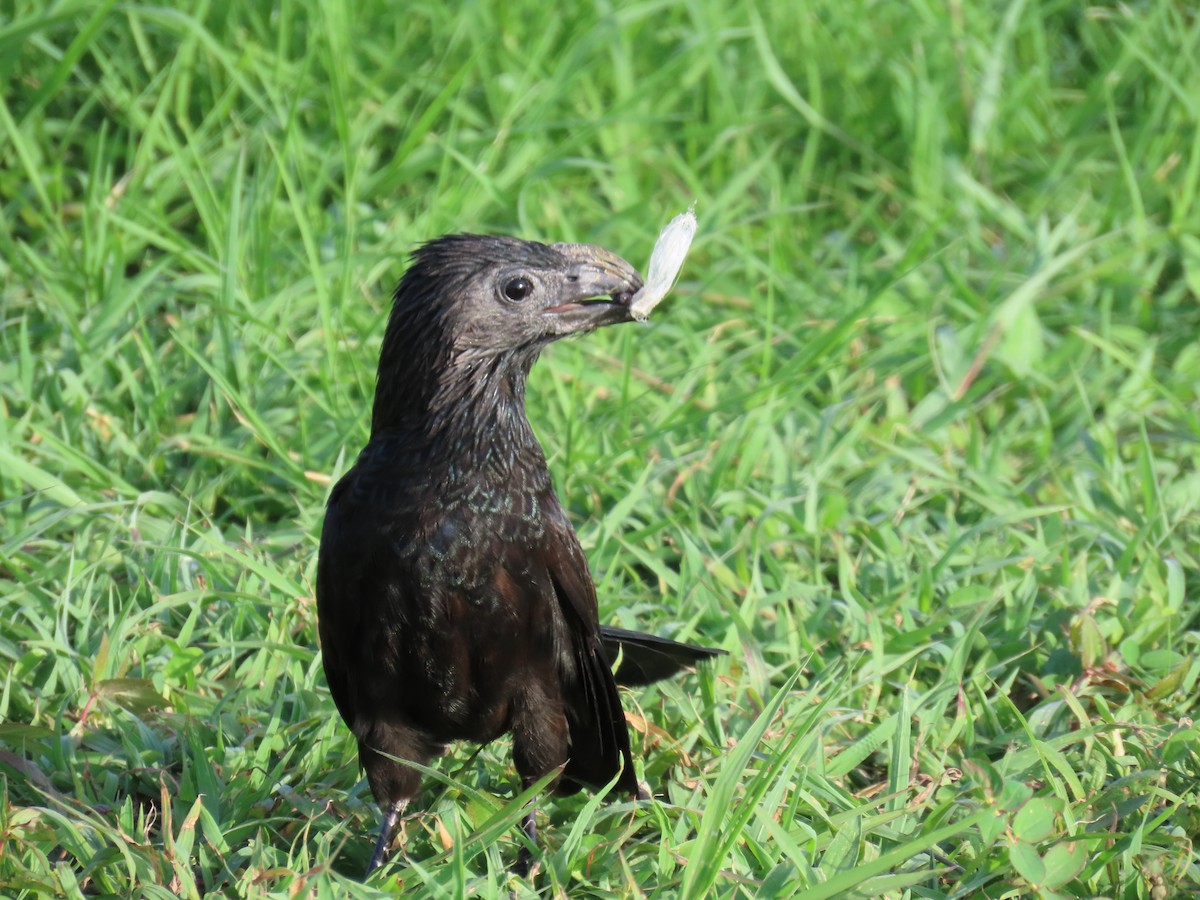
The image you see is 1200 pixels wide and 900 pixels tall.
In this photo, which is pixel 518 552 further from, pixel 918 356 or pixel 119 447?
pixel 918 356

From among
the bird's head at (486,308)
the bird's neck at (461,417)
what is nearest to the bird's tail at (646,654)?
the bird's neck at (461,417)

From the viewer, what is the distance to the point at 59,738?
10.5 feet

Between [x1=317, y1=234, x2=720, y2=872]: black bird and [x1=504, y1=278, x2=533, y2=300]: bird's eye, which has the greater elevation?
[x1=504, y1=278, x2=533, y2=300]: bird's eye

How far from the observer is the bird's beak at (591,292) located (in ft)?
9.82

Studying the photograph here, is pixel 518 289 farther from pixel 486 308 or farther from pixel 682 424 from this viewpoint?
pixel 682 424

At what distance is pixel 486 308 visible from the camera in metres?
2.93

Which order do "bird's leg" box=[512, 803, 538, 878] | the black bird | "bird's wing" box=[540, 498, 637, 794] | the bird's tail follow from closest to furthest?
the black bird < "bird's wing" box=[540, 498, 637, 794] < "bird's leg" box=[512, 803, 538, 878] < the bird's tail

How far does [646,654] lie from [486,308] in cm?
92

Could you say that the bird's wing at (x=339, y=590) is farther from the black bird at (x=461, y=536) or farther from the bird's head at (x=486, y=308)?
the bird's head at (x=486, y=308)

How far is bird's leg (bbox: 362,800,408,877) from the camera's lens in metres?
3.08

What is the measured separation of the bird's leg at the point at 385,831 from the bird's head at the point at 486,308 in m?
0.82

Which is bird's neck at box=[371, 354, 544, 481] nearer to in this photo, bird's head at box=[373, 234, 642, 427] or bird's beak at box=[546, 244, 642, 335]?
bird's head at box=[373, 234, 642, 427]

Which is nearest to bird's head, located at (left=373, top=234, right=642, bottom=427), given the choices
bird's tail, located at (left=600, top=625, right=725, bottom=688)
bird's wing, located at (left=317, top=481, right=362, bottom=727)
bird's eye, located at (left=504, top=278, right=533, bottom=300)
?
bird's eye, located at (left=504, top=278, right=533, bottom=300)

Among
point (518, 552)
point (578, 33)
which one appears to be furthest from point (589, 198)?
point (518, 552)
